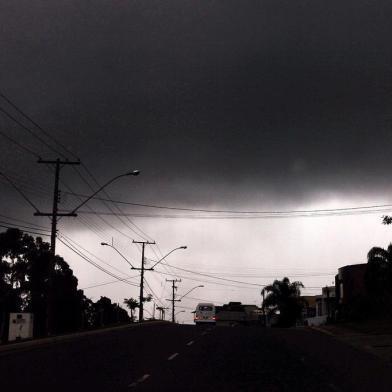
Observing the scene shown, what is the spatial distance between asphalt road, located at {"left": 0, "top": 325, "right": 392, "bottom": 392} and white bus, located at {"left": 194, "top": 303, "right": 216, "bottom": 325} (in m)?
44.0

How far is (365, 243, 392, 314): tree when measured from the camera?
49.0 meters

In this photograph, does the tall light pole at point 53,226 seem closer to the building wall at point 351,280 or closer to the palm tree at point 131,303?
the building wall at point 351,280

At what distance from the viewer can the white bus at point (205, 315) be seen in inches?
2598

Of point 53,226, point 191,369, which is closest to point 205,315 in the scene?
point 53,226

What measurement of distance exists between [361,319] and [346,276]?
27.5 metres

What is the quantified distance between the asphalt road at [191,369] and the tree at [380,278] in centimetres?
2842

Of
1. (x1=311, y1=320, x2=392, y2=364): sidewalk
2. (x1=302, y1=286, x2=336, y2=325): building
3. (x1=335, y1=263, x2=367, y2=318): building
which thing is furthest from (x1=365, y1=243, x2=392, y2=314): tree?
(x1=302, y1=286, x2=336, y2=325): building

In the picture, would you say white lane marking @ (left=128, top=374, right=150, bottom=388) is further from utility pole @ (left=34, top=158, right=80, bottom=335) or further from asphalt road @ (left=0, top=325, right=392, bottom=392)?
utility pole @ (left=34, top=158, right=80, bottom=335)

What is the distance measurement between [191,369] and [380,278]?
38.1 metres

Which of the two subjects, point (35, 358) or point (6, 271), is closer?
point (35, 358)

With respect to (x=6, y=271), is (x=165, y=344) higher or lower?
lower

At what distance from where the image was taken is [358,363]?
57.8 ft

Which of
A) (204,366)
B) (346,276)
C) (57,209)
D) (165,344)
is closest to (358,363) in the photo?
(204,366)

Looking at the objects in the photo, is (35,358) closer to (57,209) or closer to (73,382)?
(73,382)
